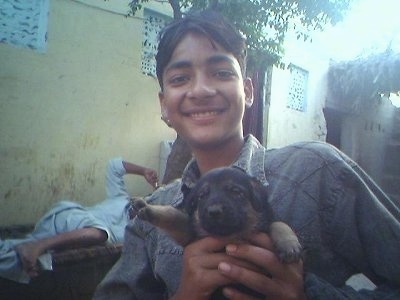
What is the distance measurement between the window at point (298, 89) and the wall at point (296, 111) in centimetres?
11

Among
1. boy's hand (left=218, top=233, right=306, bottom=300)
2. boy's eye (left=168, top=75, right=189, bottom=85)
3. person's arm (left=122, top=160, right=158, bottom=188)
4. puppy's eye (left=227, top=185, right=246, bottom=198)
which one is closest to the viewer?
boy's hand (left=218, top=233, right=306, bottom=300)

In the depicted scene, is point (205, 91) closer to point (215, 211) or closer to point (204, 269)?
point (215, 211)

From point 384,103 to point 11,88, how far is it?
34.8ft

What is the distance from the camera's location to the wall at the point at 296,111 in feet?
31.9

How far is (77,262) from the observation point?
164 inches

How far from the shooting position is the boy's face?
1805mm

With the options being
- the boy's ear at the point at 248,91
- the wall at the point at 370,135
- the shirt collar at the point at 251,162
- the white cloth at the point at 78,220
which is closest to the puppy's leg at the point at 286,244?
the shirt collar at the point at 251,162

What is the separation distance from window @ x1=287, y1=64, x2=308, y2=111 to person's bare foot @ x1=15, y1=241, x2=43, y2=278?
24.7 feet

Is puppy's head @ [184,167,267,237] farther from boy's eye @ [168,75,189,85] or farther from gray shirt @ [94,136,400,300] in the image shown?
boy's eye @ [168,75,189,85]

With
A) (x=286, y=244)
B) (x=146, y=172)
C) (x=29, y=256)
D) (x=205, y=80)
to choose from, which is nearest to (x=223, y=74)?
(x=205, y=80)

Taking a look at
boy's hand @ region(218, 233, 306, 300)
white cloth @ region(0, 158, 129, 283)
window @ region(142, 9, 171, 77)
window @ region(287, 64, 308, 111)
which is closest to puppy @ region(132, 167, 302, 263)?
boy's hand @ region(218, 233, 306, 300)

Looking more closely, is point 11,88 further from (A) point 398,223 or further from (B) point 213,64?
(A) point 398,223

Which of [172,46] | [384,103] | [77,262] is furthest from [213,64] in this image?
[384,103]

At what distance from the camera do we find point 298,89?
1065 centimetres
